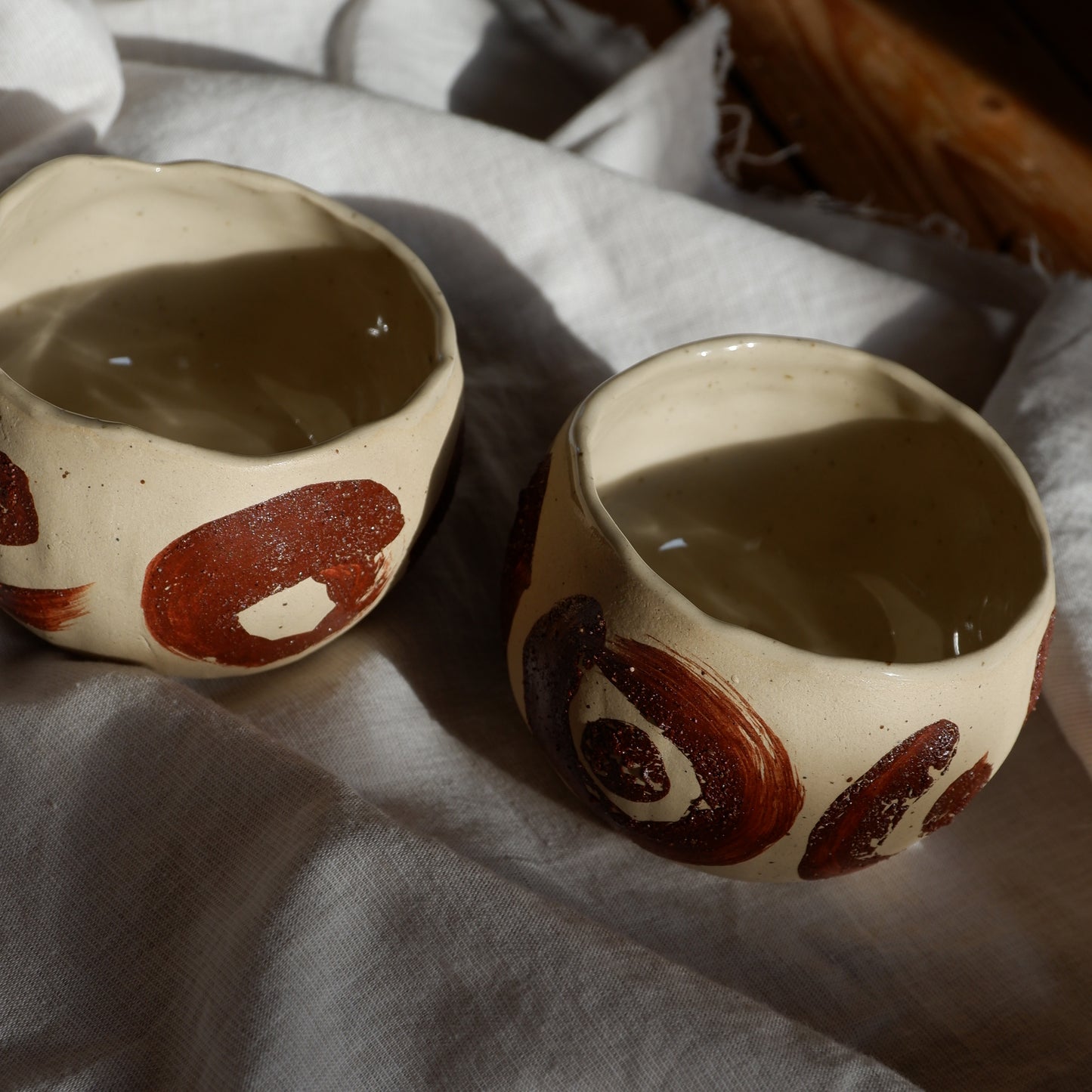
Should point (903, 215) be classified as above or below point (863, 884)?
above

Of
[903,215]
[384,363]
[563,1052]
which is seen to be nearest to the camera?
[563,1052]

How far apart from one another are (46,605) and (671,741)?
25 cm

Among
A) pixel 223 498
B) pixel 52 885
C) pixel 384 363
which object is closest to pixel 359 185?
pixel 384 363

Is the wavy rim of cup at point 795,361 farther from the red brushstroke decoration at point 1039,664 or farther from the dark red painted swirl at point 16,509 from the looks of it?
the dark red painted swirl at point 16,509

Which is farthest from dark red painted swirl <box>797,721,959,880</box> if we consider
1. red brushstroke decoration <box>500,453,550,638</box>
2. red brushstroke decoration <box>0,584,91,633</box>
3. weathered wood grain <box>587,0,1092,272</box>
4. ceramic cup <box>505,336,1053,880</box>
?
weathered wood grain <box>587,0,1092,272</box>

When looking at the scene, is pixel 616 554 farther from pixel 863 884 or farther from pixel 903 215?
pixel 903 215

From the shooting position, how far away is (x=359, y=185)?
2.31 feet

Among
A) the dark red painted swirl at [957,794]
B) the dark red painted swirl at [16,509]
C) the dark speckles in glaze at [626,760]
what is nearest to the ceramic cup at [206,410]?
the dark red painted swirl at [16,509]

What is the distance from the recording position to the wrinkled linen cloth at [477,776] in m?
0.43

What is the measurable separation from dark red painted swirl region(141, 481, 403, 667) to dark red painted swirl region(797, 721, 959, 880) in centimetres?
21

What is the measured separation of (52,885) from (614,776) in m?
0.21

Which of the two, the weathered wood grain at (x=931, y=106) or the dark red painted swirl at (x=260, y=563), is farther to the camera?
the weathered wood grain at (x=931, y=106)

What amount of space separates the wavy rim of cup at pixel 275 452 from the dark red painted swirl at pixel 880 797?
0.22m

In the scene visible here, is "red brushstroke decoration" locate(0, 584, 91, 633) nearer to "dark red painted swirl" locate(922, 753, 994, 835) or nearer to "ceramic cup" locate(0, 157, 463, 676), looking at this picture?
"ceramic cup" locate(0, 157, 463, 676)
